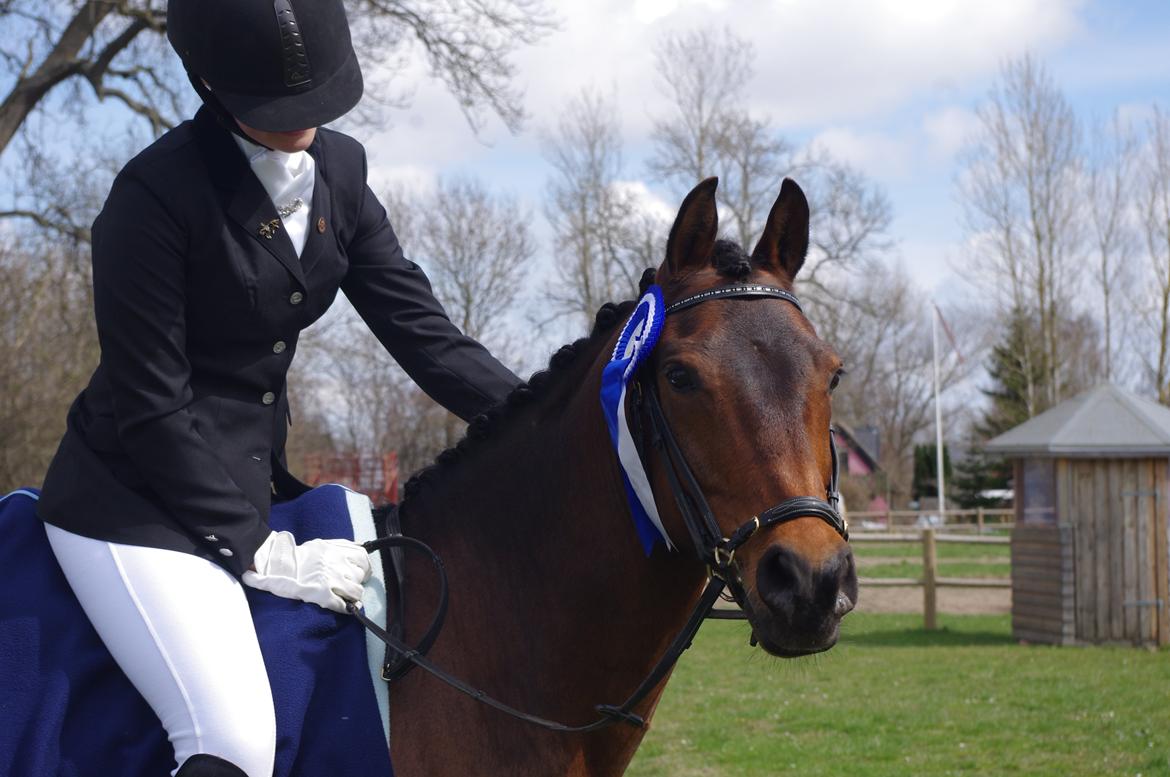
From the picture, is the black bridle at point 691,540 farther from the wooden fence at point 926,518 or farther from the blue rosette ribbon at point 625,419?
the wooden fence at point 926,518

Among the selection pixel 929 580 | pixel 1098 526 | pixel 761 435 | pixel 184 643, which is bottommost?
pixel 929 580

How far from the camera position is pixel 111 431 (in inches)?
109

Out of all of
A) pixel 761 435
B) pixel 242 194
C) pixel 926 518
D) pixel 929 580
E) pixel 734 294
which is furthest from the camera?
pixel 926 518

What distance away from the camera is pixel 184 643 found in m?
2.49

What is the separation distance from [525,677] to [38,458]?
63.5 ft

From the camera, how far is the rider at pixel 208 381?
2.52 metres

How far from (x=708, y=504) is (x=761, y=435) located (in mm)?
207

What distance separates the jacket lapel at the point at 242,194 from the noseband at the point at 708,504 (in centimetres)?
98

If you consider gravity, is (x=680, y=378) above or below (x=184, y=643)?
above

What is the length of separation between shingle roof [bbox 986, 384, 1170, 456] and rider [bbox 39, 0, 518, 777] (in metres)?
13.3

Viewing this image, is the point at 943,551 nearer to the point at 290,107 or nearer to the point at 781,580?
the point at 781,580

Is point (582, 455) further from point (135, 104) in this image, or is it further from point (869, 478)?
point (869, 478)

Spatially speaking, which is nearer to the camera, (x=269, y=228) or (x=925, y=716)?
(x=269, y=228)

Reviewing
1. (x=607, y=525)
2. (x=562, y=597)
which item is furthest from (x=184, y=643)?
(x=607, y=525)
